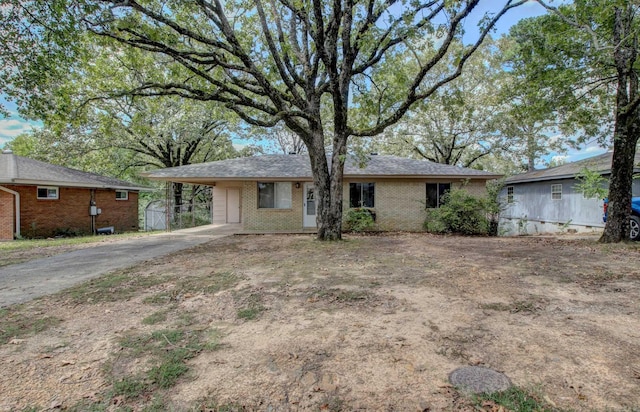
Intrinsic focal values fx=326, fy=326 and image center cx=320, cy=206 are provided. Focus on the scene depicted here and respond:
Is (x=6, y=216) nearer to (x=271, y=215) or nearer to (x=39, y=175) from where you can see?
(x=39, y=175)

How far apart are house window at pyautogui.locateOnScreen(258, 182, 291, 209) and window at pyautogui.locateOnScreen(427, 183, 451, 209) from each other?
6061 millimetres

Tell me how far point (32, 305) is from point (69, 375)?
2.42 m

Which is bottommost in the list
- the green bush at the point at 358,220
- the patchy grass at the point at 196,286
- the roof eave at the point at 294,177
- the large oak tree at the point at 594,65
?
the patchy grass at the point at 196,286

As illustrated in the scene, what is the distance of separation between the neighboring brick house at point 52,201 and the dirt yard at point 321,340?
36.9ft

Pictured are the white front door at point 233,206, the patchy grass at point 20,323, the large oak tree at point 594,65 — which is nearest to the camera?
the patchy grass at point 20,323

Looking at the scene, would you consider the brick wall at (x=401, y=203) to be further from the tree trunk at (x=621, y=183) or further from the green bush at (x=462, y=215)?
the tree trunk at (x=621, y=183)

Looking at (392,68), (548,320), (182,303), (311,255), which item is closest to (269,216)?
(311,255)

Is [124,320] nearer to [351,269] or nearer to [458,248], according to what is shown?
[351,269]

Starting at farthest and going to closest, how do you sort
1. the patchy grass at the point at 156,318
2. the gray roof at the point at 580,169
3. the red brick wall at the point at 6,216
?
the gray roof at the point at 580,169 → the red brick wall at the point at 6,216 → the patchy grass at the point at 156,318

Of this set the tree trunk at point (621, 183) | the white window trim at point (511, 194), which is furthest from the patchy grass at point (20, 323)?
the white window trim at point (511, 194)

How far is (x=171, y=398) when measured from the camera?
2236 millimetres

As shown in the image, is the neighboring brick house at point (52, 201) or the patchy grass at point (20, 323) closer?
the patchy grass at point (20, 323)

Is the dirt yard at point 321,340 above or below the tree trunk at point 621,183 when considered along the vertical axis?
below

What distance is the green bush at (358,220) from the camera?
13.3m
